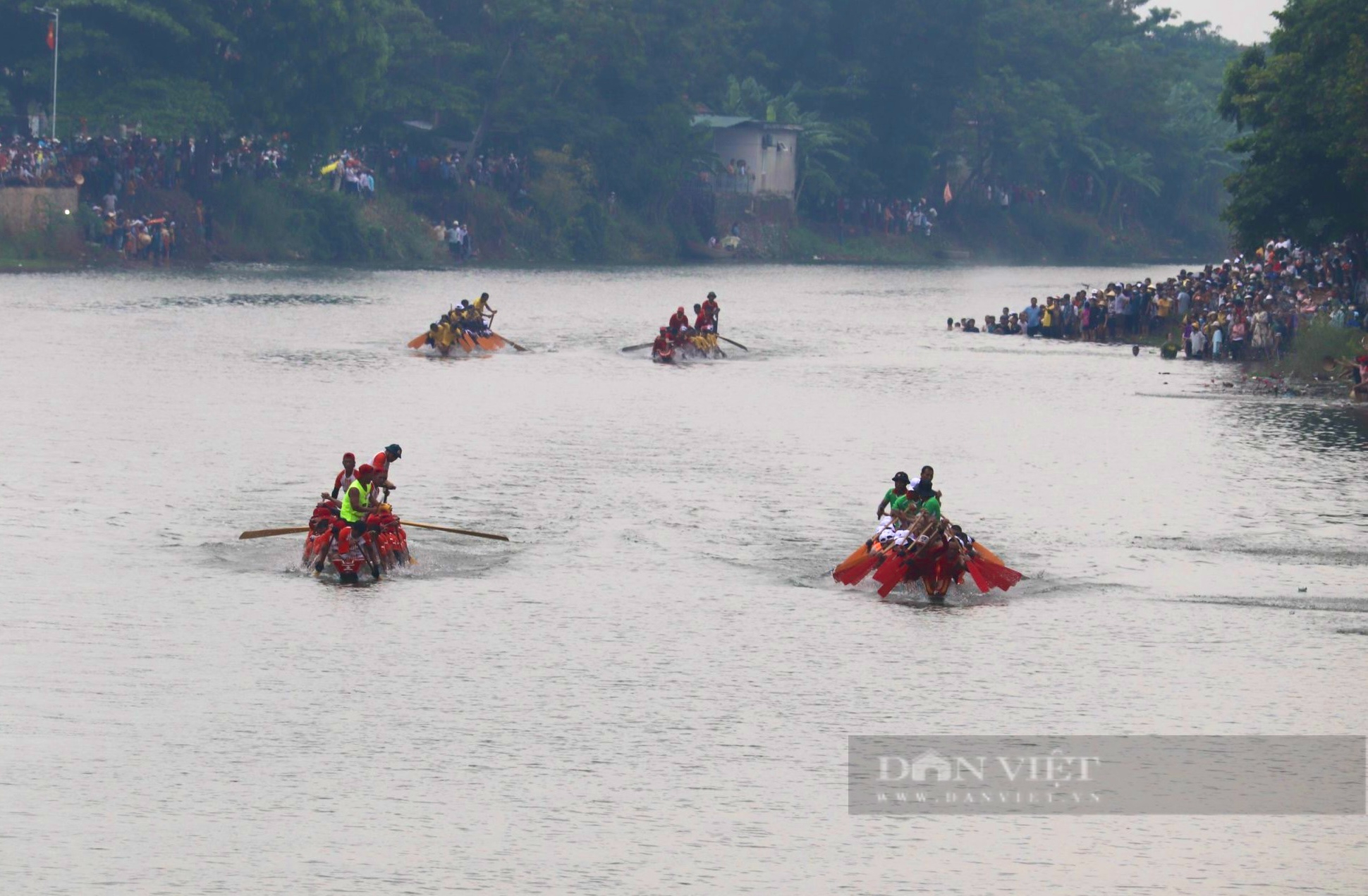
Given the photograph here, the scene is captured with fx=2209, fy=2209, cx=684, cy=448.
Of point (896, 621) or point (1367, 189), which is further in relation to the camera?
point (1367, 189)

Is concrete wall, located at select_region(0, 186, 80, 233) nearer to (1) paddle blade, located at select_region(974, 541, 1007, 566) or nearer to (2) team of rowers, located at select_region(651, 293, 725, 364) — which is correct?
(2) team of rowers, located at select_region(651, 293, 725, 364)

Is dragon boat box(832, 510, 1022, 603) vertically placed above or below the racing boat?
below

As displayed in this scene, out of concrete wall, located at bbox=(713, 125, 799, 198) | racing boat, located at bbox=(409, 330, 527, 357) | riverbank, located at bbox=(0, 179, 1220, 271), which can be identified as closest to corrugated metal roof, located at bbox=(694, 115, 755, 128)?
concrete wall, located at bbox=(713, 125, 799, 198)

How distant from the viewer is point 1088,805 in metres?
20.5

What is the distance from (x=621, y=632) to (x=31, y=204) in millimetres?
57631

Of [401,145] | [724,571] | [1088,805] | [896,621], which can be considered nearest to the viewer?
[1088,805]

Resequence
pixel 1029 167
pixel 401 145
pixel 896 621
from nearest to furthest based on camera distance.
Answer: pixel 896 621, pixel 401 145, pixel 1029 167

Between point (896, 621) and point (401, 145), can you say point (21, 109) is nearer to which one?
point (401, 145)

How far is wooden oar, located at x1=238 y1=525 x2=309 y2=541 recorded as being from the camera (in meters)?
29.9

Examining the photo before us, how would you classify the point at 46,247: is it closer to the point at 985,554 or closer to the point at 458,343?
the point at 458,343

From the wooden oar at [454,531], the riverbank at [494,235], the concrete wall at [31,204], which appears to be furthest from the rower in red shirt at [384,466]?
the concrete wall at [31,204]

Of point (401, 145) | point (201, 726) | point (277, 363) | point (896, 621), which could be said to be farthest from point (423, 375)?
point (401, 145)

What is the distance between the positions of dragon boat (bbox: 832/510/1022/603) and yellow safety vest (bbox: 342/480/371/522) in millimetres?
6428

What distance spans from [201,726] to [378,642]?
3878 millimetres
